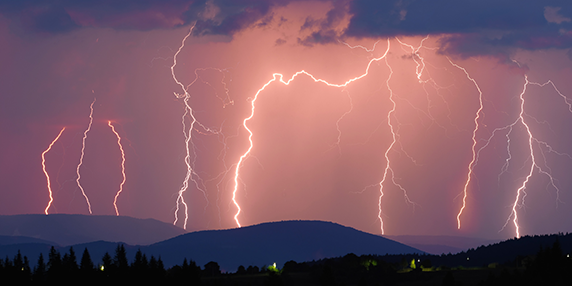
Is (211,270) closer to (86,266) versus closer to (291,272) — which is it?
(291,272)

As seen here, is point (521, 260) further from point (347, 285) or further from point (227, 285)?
point (227, 285)

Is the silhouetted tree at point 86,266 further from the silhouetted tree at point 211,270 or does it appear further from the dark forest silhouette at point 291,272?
the silhouetted tree at point 211,270

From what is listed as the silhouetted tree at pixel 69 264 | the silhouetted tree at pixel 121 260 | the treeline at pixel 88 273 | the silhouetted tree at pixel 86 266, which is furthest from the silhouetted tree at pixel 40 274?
the silhouetted tree at pixel 121 260

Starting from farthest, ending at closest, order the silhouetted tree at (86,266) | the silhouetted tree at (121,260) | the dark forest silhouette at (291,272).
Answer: the silhouetted tree at (121,260) < the silhouetted tree at (86,266) < the dark forest silhouette at (291,272)

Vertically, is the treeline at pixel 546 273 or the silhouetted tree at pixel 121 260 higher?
the silhouetted tree at pixel 121 260

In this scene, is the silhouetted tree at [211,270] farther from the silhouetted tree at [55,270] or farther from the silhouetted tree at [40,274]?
the silhouetted tree at [55,270]

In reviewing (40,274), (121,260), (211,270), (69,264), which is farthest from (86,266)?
(211,270)

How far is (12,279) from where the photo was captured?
60.9m

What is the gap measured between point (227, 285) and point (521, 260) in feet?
115

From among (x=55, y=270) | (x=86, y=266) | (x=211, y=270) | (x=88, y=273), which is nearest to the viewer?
(x=55, y=270)

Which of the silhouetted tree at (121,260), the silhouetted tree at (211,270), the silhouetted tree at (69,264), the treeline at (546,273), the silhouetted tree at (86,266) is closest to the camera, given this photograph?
the treeline at (546,273)

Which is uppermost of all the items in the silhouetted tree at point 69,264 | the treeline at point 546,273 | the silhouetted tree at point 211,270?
the silhouetted tree at point 211,270

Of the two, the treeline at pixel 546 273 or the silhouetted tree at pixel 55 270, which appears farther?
the silhouetted tree at pixel 55 270

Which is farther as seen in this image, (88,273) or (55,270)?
(88,273)
